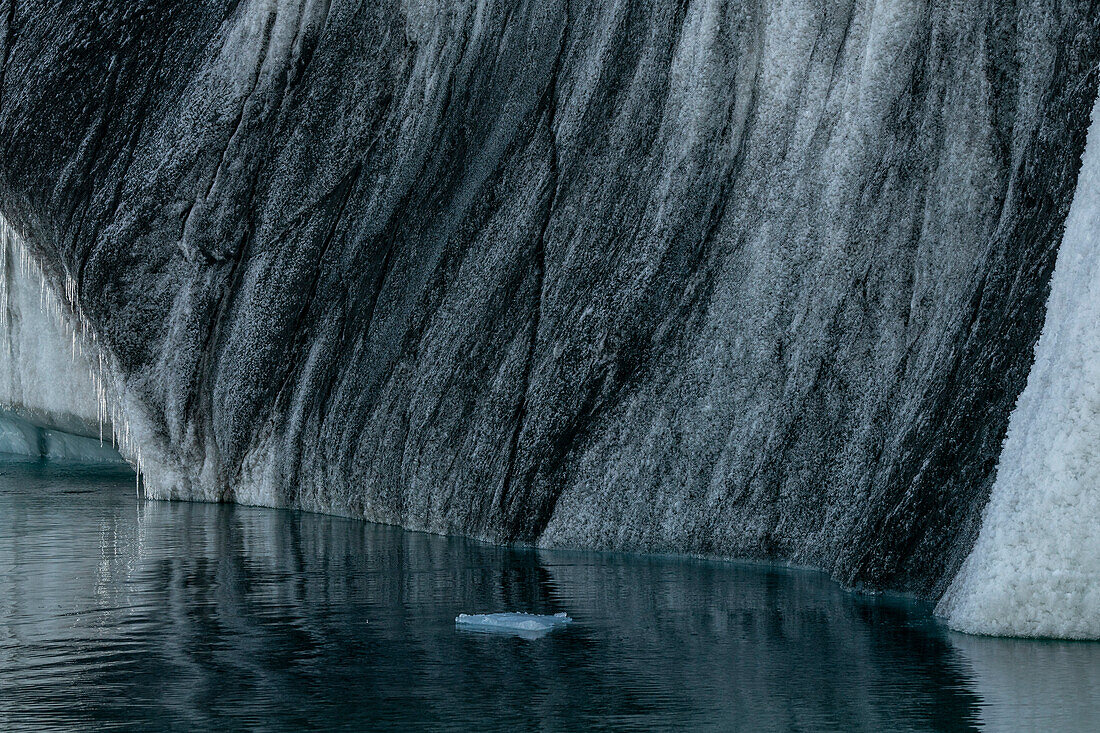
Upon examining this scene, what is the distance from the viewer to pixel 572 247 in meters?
19.1

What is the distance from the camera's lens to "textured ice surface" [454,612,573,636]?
38.0 feet

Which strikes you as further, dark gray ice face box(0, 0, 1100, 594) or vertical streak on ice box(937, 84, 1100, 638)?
A: dark gray ice face box(0, 0, 1100, 594)

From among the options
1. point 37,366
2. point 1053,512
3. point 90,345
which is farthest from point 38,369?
point 1053,512

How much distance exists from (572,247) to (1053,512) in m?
9.21

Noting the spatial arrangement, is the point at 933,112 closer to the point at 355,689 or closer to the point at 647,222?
the point at 647,222

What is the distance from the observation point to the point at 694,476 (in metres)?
17.3

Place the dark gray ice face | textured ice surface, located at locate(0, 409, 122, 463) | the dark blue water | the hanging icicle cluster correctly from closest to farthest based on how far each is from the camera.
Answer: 1. the dark blue water
2. the dark gray ice face
3. the hanging icicle cluster
4. textured ice surface, located at locate(0, 409, 122, 463)

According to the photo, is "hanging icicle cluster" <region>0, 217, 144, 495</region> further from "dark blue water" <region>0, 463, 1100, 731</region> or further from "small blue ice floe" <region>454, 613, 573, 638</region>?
"small blue ice floe" <region>454, 613, 573, 638</region>

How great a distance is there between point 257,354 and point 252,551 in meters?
6.52

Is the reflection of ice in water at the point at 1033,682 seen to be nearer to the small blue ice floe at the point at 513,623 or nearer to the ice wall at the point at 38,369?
the small blue ice floe at the point at 513,623

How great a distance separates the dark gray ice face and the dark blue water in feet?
4.88

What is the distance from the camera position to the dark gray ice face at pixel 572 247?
15.1 metres

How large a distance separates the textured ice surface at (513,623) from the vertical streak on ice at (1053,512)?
3.13 m

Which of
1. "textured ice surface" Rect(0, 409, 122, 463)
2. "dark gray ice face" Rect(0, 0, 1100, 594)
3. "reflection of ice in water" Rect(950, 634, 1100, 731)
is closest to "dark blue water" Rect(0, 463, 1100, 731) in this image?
"reflection of ice in water" Rect(950, 634, 1100, 731)
